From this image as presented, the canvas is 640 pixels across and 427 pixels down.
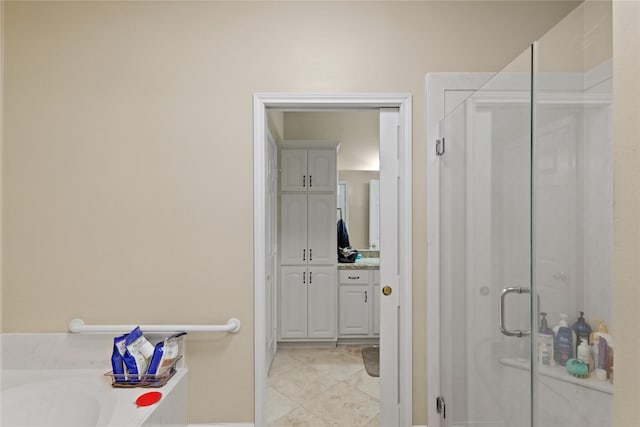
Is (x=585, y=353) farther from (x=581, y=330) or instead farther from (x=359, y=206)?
(x=359, y=206)

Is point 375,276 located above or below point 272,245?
below

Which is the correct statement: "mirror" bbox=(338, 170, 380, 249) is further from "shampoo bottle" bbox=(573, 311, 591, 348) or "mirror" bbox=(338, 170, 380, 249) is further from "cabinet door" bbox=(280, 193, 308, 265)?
"shampoo bottle" bbox=(573, 311, 591, 348)

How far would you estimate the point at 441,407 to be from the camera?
73.4 inches

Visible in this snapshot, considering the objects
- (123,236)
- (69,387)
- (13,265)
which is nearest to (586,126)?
(123,236)

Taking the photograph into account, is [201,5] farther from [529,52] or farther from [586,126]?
[586,126]

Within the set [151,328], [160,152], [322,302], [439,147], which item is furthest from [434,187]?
[322,302]

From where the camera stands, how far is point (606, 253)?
835mm

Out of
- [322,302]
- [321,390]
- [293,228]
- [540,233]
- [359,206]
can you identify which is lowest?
[321,390]

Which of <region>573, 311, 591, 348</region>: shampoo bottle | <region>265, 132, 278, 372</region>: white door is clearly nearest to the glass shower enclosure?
<region>573, 311, 591, 348</region>: shampoo bottle

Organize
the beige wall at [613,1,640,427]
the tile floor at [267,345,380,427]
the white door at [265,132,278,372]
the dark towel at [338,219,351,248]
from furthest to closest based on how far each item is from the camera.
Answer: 1. the dark towel at [338,219,351,248]
2. the white door at [265,132,278,372]
3. the tile floor at [267,345,380,427]
4. the beige wall at [613,1,640,427]

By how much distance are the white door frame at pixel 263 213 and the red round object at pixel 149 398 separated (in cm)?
48

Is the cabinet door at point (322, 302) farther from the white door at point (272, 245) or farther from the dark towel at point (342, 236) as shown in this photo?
the dark towel at point (342, 236)

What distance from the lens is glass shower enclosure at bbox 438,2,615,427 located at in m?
0.86

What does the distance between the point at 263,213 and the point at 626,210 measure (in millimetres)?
1514
